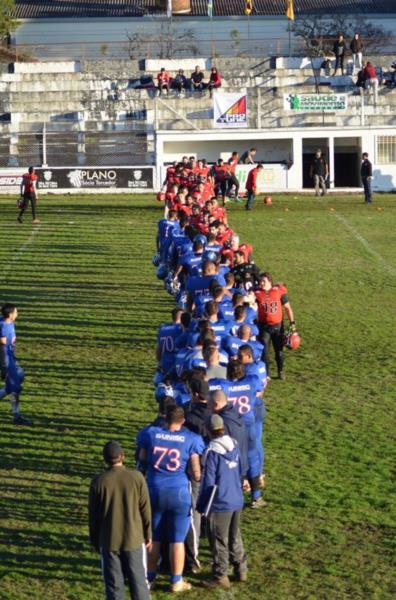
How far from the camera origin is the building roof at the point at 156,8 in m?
63.2

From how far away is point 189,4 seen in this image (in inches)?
2525

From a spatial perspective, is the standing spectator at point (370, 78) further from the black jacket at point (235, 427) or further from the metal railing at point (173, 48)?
the black jacket at point (235, 427)

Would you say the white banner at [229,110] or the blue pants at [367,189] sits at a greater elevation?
the white banner at [229,110]

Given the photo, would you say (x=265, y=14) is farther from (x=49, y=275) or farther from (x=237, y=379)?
(x=237, y=379)

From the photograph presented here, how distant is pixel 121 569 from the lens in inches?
345

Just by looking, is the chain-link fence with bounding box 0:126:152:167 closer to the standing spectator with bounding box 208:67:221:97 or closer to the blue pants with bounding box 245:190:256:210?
the standing spectator with bounding box 208:67:221:97

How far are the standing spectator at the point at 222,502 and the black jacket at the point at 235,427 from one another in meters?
0.33

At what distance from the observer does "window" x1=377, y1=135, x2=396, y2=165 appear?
4541 cm

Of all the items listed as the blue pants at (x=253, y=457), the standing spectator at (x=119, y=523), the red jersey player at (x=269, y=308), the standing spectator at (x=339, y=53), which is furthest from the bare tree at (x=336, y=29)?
the standing spectator at (x=119, y=523)

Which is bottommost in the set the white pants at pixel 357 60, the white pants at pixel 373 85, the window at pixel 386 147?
the window at pixel 386 147

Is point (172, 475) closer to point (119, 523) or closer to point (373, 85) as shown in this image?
point (119, 523)

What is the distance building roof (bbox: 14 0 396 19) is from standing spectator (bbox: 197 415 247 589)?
182 feet

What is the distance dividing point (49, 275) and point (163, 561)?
16281mm

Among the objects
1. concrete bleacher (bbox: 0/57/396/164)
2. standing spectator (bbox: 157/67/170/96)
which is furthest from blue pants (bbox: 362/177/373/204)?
standing spectator (bbox: 157/67/170/96)
